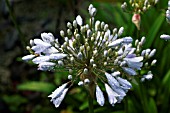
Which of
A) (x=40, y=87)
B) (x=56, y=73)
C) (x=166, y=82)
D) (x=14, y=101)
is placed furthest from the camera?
(x=14, y=101)

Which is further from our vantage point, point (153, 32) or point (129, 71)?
point (153, 32)

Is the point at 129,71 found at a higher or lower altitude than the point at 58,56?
lower

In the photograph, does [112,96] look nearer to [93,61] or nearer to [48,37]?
[93,61]

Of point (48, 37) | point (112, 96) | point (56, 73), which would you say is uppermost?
point (48, 37)

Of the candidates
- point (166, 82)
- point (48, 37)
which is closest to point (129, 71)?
point (48, 37)

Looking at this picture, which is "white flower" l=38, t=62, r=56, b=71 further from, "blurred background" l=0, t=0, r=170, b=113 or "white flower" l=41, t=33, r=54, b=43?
"blurred background" l=0, t=0, r=170, b=113

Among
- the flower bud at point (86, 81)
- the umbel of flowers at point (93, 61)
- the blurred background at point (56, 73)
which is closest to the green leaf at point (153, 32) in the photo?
the blurred background at point (56, 73)

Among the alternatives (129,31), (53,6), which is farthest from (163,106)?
(53,6)

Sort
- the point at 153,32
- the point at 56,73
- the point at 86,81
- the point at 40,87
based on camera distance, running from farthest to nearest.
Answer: the point at 56,73 < the point at 40,87 < the point at 153,32 < the point at 86,81
